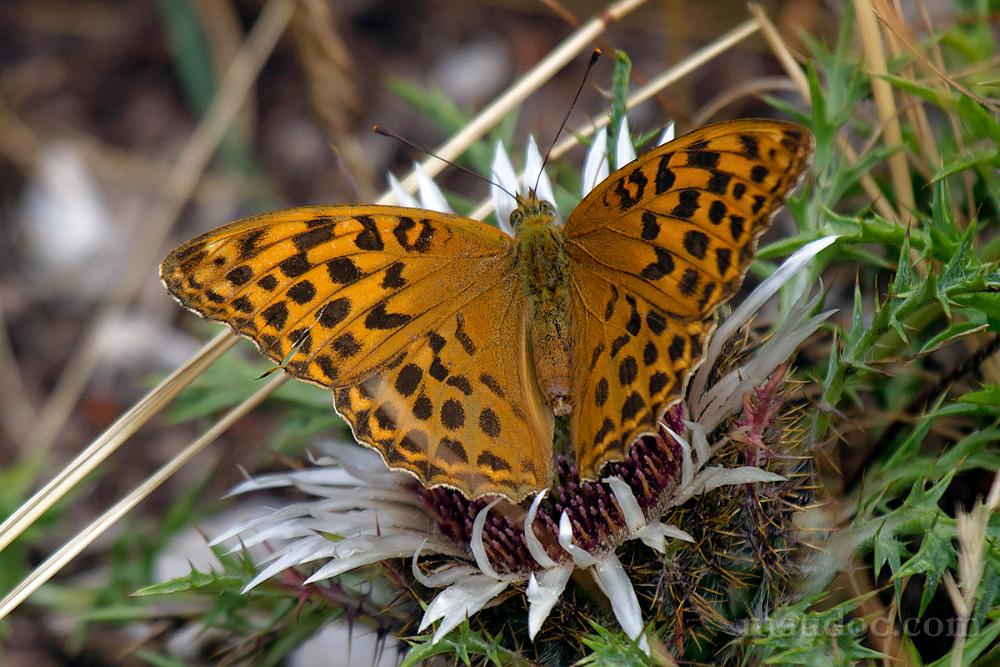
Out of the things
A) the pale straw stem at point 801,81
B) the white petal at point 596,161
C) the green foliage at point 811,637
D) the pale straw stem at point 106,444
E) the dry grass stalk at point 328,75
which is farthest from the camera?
the dry grass stalk at point 328,75

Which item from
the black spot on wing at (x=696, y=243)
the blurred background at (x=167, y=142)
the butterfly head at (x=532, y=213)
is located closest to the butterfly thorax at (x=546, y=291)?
the butterfly head at (x=532, y=213)

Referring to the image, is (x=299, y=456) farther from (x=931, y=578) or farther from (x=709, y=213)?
(x=931, y=578)

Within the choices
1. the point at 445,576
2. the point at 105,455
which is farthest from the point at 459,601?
the point at 105,455

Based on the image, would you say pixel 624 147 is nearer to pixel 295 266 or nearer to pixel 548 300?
pixel 548 300

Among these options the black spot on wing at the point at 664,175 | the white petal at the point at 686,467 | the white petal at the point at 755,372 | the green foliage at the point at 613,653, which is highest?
the black spot on wing at the point at 664,175

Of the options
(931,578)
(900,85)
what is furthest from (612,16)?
(931,578)

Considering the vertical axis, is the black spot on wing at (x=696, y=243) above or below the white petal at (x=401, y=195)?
below

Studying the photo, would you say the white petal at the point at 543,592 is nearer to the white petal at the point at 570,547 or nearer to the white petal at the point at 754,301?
the white petal at the point at 570,547

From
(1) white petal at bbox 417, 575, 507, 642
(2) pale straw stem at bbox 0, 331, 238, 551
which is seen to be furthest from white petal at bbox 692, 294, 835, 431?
(2) pale straw stem at bbox 0, 331, 238, 551
